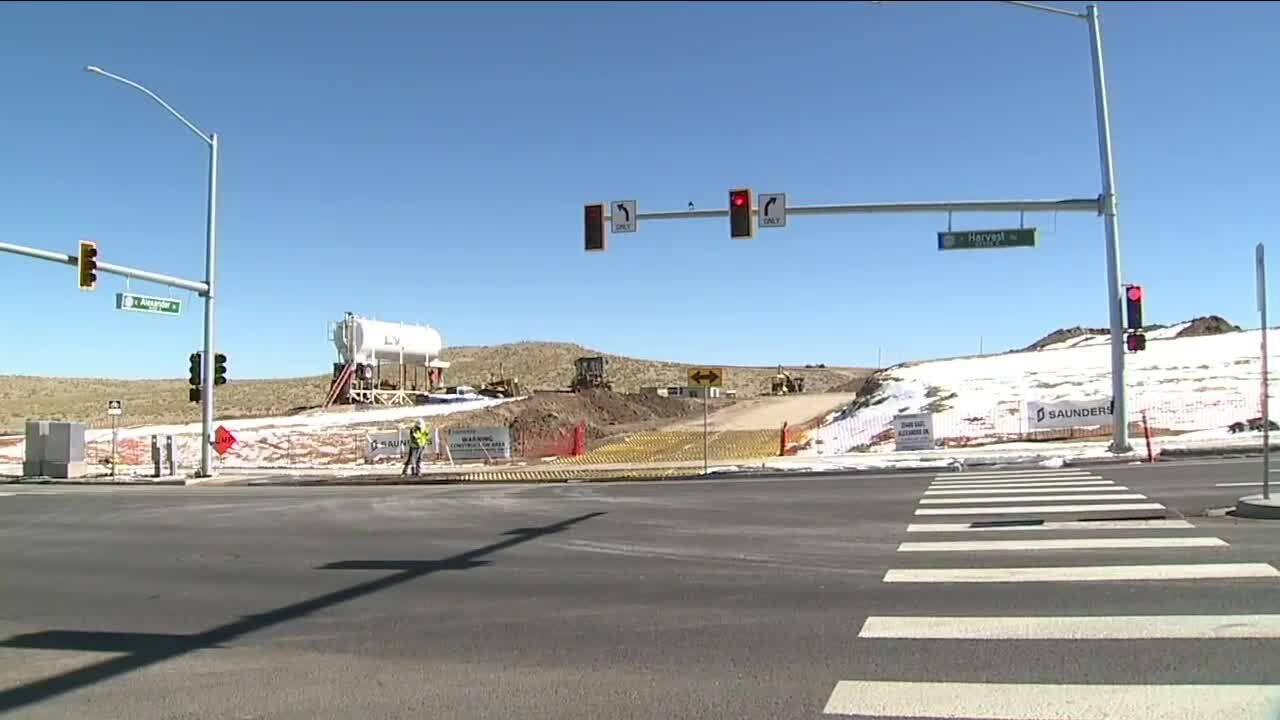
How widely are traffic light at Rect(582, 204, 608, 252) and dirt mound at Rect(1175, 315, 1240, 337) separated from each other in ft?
163

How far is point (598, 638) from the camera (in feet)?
23.6

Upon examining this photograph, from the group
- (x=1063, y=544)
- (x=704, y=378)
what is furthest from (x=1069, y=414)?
(x=1063, y=544)

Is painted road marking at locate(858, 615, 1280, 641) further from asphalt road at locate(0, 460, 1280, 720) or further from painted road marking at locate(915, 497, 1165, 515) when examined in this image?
painted road marking at locate(915, 497, 1165, 515)

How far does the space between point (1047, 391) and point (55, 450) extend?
34491mm

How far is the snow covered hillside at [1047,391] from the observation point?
30094 millimetres

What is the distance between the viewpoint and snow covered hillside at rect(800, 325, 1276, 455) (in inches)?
1185

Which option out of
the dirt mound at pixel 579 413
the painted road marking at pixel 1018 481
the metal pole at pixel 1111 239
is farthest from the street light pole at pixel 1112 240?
the dirt mound at pixel 579 413

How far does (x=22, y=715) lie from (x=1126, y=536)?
10.2m

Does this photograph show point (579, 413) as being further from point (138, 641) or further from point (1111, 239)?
point (138, 641)

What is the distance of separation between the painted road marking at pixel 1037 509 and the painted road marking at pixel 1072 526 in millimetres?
1158

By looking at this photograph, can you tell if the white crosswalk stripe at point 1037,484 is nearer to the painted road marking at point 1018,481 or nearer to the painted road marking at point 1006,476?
the painted road marking at point 1018,481

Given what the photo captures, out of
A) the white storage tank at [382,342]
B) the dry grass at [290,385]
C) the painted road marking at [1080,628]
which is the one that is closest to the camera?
the painted road marking at [1080,628]

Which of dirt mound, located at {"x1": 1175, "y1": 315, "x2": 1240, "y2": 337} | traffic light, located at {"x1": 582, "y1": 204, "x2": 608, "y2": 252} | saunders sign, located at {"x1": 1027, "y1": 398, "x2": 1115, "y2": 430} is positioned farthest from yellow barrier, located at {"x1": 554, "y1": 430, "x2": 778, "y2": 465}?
dirt mound, located at {"x1": 1175, "y1": 315, "x2": 1240, "y2": 337}

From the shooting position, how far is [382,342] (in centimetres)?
6156
